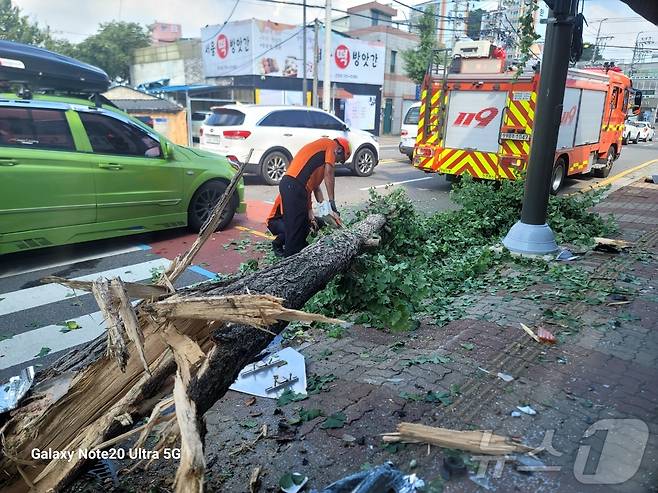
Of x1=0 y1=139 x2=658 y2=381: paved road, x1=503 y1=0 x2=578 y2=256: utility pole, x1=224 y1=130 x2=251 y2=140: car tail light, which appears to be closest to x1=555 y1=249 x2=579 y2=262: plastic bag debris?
x1=503 y1=0 x2=578 y2=256: utility pole

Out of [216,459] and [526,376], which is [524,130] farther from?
[216,459]

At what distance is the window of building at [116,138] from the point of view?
609 cm

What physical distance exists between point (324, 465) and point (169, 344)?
1036 millimetres

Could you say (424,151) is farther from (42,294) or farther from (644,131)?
(644,131)

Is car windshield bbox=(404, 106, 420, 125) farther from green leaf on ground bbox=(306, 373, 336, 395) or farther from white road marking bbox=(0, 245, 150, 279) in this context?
green leaf on ground bbox=(306, 373, 336, 395)

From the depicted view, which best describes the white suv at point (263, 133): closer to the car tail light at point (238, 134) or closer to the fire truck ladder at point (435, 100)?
the car tail light at point (238, 134)

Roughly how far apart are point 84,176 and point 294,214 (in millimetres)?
2594

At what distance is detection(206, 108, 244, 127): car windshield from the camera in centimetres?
1180

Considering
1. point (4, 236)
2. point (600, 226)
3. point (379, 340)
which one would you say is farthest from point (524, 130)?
point (4, 236)

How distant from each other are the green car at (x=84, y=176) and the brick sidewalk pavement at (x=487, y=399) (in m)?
3.51

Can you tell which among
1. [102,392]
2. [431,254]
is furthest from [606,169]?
[102,392]

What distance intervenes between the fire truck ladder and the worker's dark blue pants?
6348 millimetres

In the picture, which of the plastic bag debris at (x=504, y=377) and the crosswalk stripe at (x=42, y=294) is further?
the crosswalk stripe at (x=42, y=294)

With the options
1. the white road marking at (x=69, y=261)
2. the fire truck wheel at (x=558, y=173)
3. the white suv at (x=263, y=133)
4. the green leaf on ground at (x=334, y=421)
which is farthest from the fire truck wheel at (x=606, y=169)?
the green leaf on ground at (x=334, y=421)
